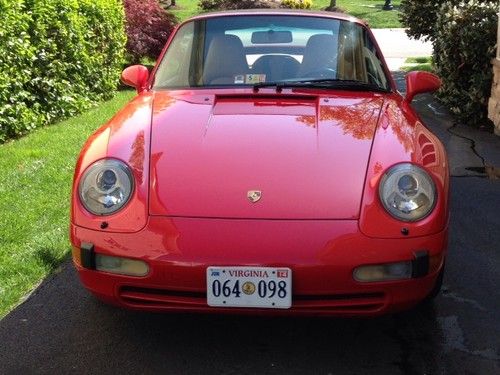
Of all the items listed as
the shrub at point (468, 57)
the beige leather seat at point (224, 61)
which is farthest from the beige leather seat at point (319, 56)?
the shrub at point (468, 57)

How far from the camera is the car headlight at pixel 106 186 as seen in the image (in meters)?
3.15

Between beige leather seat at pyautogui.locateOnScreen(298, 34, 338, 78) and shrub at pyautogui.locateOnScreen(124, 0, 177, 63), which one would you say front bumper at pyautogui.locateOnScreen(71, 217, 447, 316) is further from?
shrub at pyautogui.locateOnScreen(124, 0, 177, 63)

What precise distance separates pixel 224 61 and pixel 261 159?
4.37 ft

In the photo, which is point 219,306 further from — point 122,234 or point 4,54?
point 4,54

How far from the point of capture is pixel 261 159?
128 inches

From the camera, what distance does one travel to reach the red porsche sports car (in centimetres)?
293

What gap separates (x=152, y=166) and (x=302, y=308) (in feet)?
2.94

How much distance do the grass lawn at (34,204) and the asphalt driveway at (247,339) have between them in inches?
7.1

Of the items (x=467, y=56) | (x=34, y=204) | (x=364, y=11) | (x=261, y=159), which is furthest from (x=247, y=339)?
(x=364, y=11)

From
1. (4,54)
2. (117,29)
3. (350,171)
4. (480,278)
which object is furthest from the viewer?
(117,29)

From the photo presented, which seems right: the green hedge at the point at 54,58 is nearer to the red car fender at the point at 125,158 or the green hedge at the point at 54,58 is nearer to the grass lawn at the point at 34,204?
the grass lawn at the point at 34,204

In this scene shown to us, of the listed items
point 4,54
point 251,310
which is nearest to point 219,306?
point 251,310

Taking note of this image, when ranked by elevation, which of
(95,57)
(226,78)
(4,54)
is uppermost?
(226,78)

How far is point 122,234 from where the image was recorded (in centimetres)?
304
